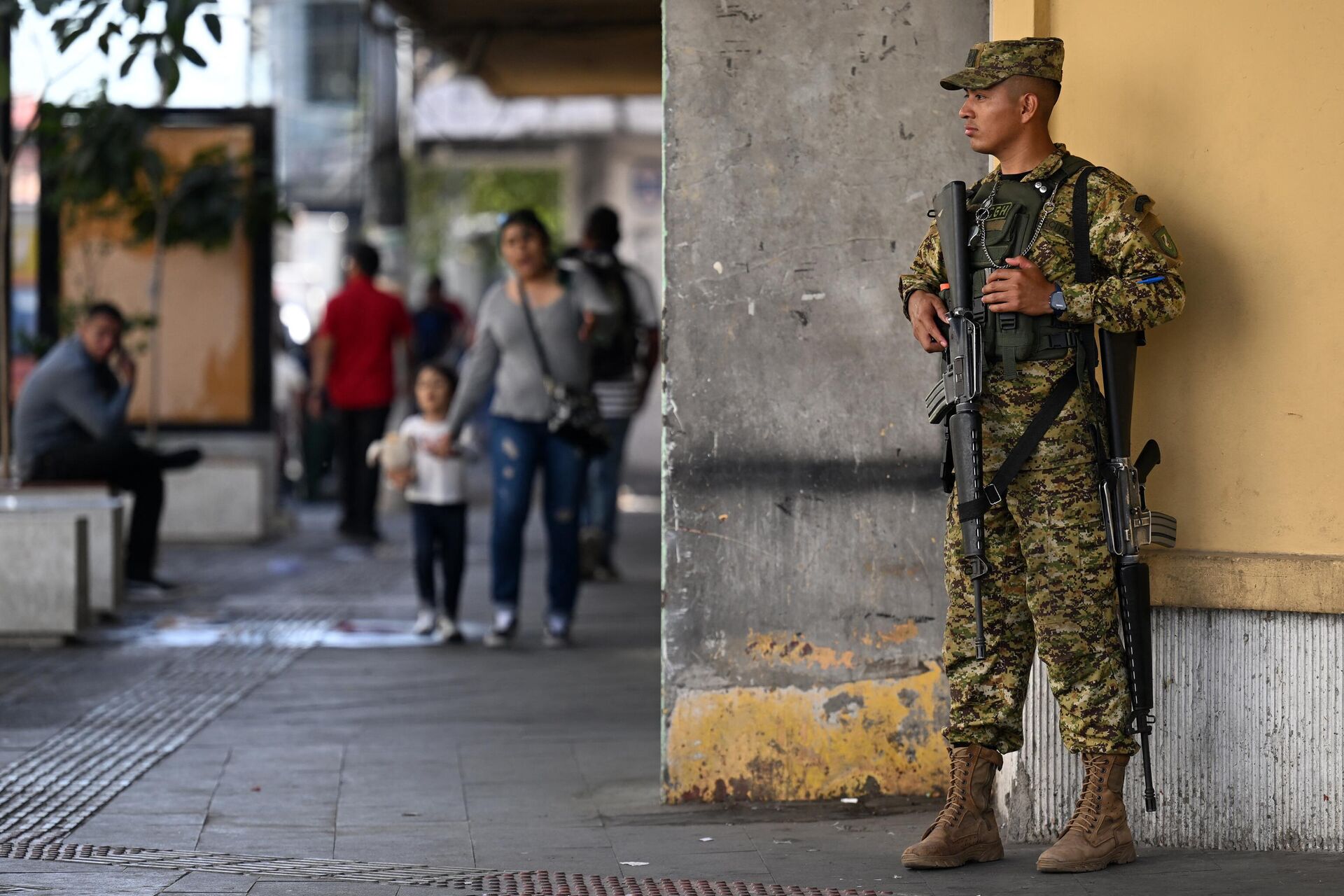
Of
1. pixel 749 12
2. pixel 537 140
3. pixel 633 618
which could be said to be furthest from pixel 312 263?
pixel 749 12

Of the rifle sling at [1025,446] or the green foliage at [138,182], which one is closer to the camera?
the rifle sling at [1025,446]

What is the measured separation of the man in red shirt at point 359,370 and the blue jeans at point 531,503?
178 inches

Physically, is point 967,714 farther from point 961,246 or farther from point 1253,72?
point 1253,72

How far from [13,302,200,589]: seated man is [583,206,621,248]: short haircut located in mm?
2572

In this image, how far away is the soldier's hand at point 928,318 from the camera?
469cm

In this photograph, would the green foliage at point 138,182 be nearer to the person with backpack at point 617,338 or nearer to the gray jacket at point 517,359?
the person with backpack at point 617,338

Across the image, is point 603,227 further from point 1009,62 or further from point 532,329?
point 1009,62

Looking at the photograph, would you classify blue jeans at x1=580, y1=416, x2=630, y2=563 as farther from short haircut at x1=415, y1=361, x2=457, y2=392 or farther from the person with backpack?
short haircut at x1=415, y1=361, x2=457, y2=392

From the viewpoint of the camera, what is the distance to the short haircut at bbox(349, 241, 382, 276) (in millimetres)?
13164

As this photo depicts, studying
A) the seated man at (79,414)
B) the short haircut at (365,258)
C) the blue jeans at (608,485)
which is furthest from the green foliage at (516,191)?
the seated man at (79,414)

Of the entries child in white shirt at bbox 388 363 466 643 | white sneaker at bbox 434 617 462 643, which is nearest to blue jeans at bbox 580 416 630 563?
child in white shirt at bbox 388 363 466 643

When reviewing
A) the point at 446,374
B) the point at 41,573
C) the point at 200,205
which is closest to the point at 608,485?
the point at 446,374

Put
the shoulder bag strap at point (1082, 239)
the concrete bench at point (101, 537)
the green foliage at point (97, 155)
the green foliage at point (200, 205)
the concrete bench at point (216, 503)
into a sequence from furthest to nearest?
1. the concrete bench at point (216, 503)
2. the green foliage at point (200, 205)
3. the green foliage at point (97, 155)
4. the concrete bench at point (101, 537)
5. the shoulder bag strap at point (1082, 239)

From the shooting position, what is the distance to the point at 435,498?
341 inches
